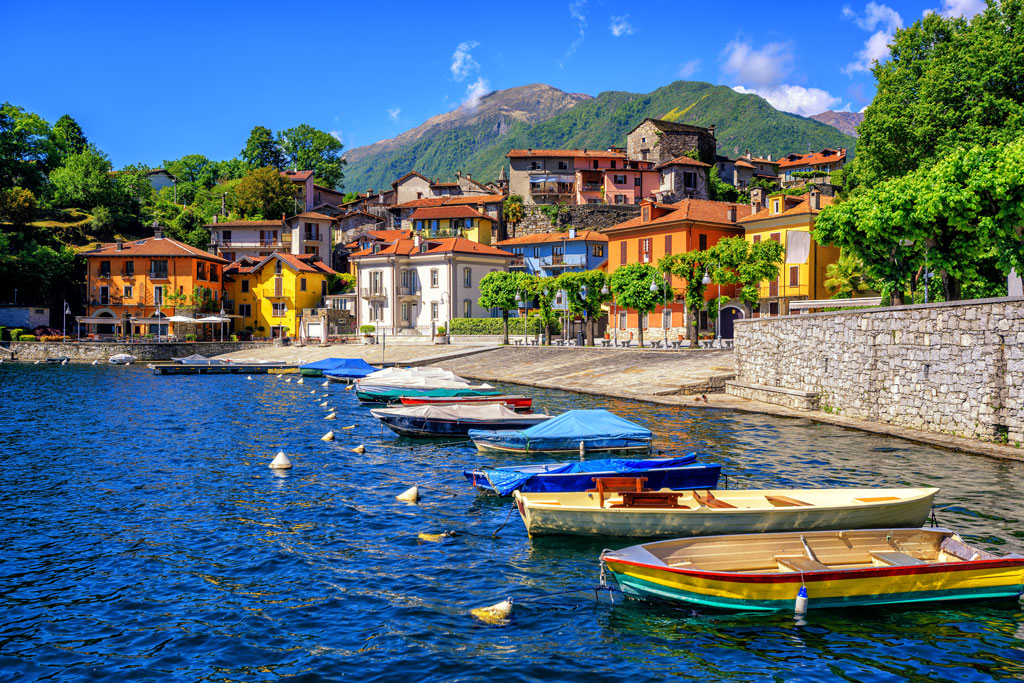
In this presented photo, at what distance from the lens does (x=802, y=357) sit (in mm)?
35281

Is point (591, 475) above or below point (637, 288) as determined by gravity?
below

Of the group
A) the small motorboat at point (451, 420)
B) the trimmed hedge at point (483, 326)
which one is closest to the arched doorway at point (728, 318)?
the trimmed hedge at point (483, 326)

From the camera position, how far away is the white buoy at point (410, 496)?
19203 mm

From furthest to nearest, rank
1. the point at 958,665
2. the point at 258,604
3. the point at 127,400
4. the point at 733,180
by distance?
the point at 733,180 → the point at 127,400 → the point at 258,604 → the point at 958,665

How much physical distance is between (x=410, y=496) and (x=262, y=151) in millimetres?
135265

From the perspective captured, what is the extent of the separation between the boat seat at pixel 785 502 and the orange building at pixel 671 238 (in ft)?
178

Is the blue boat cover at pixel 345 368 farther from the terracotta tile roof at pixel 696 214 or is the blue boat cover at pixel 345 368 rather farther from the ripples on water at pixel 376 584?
the terracotta tile roof at pixel 696 214

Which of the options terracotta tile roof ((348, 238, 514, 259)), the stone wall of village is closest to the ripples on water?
the stone wall of village

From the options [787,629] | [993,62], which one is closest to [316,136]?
[993,62]

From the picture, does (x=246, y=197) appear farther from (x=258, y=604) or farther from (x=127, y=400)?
(x=258, y=604)

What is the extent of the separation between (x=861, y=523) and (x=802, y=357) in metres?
21.7

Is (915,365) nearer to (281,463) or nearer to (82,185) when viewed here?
(281,463)

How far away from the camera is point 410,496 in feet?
63.2

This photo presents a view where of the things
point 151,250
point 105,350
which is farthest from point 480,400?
point 151,250
